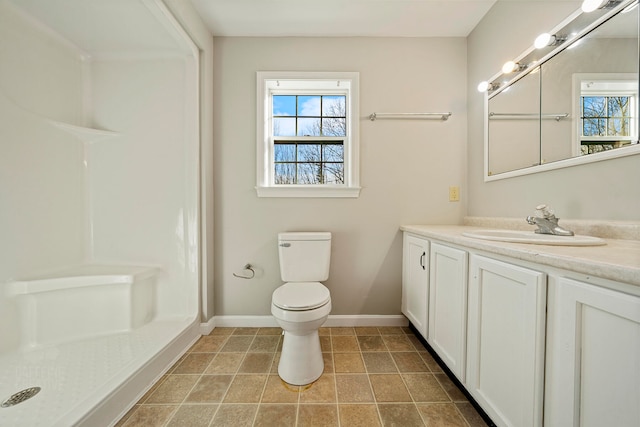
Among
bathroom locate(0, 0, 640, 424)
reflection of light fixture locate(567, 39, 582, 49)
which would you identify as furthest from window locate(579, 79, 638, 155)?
bathroom locate(0, 0, 640, 424)

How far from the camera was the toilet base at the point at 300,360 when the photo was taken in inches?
49.6

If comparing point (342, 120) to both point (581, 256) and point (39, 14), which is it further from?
point (39, 14)

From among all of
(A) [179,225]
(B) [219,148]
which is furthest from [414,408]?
(B) [219,148]

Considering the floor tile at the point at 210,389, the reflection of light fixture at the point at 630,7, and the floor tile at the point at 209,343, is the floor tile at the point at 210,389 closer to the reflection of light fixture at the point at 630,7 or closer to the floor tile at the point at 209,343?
the floor tile at the point at 209,343

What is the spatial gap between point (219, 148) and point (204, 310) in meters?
1.27

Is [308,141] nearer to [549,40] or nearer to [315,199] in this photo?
[315,199]

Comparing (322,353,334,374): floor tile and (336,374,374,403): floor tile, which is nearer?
(336,374,374,403): floor tile

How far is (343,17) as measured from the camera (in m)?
1.65

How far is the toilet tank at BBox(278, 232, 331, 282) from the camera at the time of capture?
1.69m

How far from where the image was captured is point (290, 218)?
185cm

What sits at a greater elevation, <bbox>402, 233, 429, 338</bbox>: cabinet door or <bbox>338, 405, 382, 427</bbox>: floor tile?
<bbox>402, 233, 429, 338</bbox>: cabinet door

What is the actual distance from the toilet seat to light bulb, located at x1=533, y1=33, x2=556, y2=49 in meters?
1.75

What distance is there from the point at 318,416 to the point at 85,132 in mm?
2475

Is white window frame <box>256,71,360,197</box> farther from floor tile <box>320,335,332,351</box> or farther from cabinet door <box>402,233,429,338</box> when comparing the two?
floor tile <box>320,335,332,351</box>
